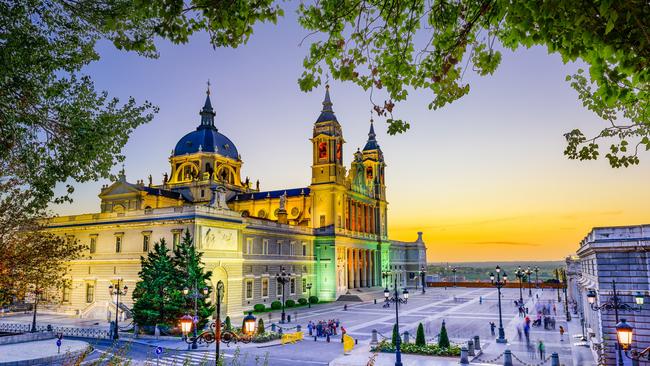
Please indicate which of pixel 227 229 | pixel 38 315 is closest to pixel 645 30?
pixel 227 229

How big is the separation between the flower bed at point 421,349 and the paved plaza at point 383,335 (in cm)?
83

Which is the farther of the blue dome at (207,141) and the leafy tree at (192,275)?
the blue dome at (207,141)

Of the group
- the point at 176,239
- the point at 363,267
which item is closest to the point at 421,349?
the point at 176,239

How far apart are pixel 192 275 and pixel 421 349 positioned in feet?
61.2

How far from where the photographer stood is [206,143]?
255 feet

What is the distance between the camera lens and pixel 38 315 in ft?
164

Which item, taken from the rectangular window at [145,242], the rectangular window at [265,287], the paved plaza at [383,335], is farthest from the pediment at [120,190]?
the rectangular window at [265,287]

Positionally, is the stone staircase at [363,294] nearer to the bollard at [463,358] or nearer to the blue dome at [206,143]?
the blue dome at [206,143]

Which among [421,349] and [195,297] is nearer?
[421,349]

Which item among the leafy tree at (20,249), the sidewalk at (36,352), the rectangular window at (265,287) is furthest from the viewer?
the rectangular window at (265,287)

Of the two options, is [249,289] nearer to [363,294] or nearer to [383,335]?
[383,335]

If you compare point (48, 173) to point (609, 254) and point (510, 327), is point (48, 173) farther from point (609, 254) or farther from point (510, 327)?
point (510, 327)

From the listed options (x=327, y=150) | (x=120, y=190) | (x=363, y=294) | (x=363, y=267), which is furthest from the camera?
(x=363, y=267)

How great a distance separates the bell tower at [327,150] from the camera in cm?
7300
